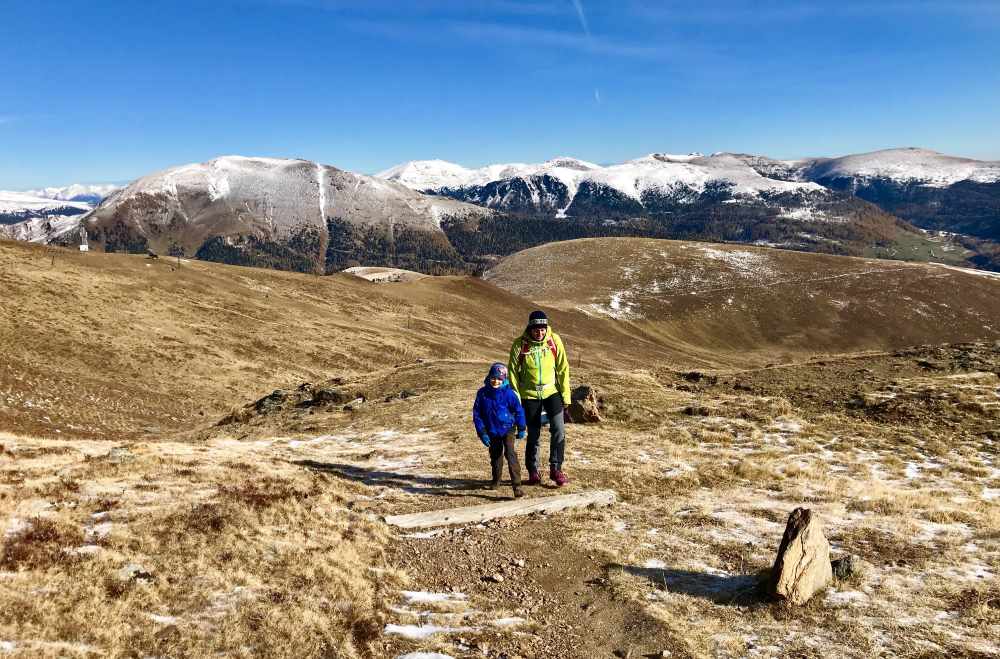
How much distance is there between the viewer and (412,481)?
16797mm

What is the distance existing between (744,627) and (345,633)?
5.99 m

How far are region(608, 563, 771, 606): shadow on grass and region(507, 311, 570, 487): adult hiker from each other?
15.8 feet

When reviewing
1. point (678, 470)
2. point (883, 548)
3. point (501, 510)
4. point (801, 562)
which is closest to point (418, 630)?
point (501, 510)

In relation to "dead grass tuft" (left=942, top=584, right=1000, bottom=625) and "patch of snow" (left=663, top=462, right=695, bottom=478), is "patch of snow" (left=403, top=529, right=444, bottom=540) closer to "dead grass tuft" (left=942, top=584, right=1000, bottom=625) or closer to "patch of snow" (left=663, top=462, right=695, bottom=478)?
"patch of snow" (left=663, top=462, right=695, bottom=478)

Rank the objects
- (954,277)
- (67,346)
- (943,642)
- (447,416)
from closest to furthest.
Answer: (943,642) → (447,416) → (67,346) → (954,277)

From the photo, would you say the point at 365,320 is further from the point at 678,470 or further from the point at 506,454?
the point at 506,454

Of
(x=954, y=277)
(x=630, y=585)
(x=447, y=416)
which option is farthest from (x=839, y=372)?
(x=954, y=277)

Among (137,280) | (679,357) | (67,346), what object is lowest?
(679,357)

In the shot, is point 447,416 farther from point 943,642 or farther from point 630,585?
point 943,642

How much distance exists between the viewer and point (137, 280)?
58.7m

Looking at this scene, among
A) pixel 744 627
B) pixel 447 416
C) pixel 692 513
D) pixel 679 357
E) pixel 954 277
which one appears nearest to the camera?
pixel 744 627

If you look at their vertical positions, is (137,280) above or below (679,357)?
above

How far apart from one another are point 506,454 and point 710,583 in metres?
5.89

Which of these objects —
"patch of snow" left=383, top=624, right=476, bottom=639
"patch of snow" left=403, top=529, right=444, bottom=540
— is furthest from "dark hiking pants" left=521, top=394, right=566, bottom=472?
"patch of snow" left=383, top=624, right=476, bottom=639
